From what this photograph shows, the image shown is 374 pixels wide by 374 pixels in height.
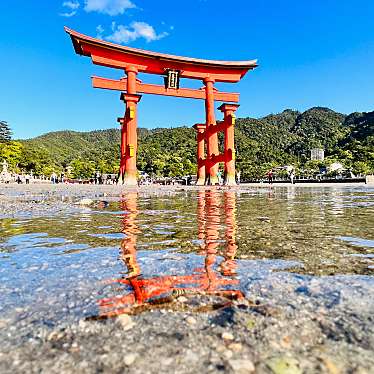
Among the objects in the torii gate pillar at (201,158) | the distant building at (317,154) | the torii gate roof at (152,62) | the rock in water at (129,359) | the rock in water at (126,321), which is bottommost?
the rock in water at (129,359)

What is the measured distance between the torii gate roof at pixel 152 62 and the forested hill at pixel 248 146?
2878 centimetres

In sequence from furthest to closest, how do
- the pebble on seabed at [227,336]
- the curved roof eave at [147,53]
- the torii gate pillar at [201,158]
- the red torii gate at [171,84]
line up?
the torii gate pillar at [201,158], the red torii gate at [171,84], the curved roof eave at [147,53], the pebble on seabed at [227,336]

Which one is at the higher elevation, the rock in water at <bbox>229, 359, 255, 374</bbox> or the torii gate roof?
the torii gate roof

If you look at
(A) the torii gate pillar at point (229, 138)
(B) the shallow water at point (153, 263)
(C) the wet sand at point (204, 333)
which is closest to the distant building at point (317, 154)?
(A) the torii gate pillar at point (229, 138)

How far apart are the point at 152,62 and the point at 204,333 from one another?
908 inches

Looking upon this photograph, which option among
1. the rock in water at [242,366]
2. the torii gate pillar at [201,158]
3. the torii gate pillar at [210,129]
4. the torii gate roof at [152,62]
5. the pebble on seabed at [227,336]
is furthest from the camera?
the torii gate pillar at [201,158]

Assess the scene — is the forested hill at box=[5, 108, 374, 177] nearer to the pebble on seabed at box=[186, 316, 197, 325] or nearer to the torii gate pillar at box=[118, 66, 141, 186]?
the torii gate pillar at box=[118, 66, 141, 186]

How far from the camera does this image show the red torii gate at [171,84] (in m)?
19.9

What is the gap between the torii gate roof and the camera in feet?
62.6

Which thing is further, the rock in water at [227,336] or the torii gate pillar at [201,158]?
the torii gate pillar at [201,158]

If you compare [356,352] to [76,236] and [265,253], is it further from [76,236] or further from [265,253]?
[76,236]

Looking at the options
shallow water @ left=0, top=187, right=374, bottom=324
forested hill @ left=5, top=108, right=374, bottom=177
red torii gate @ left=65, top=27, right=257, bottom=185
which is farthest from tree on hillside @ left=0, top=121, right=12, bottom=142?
shallow water @ left=0, top=187, right=374, bottom=324

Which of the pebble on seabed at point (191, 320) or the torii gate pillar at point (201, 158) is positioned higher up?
the torii gate pillar at point (201, 158)

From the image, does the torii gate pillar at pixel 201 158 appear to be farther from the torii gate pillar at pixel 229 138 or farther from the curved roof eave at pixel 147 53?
the curved roof eave at pixel 147 53
